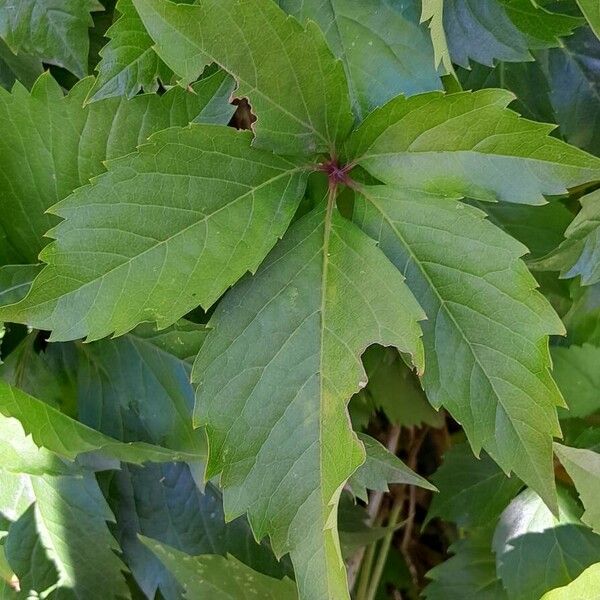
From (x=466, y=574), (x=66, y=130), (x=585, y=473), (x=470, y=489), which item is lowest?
(x=466, y=574)

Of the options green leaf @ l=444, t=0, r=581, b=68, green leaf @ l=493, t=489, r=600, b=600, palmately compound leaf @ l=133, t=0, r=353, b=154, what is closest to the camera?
palmately compound leaf @ l=133, t=0, r=353, b=154

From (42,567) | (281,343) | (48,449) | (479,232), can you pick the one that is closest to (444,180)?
(479,232)

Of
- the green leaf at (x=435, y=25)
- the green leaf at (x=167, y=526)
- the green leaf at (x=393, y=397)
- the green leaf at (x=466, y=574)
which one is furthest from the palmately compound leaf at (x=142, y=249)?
the green leaf at (x=466, y=574)

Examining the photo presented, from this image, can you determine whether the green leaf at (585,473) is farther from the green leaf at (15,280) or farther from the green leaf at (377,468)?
the green leaf at (15,280)

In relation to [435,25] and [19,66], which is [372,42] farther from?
[19,66]

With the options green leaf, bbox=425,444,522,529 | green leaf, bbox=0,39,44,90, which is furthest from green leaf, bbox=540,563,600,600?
green leaf, bbox=0,39,44,90

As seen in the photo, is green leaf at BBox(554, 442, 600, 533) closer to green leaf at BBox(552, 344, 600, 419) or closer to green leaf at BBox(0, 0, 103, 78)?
green leaf at BBox(552, 344, 600, 419)

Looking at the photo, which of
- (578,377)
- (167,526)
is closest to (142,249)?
(167,526)
